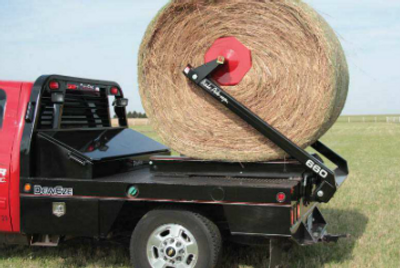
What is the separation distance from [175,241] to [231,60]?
1.59 meters

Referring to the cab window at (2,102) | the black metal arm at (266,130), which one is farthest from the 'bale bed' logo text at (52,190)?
the black metal arm at (266,130)

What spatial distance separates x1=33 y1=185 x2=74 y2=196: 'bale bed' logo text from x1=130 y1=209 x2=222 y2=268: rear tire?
666mm

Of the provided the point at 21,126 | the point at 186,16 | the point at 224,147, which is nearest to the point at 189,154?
the point at 224,147

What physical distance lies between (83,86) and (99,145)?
2.86 feet

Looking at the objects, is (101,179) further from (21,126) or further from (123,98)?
(123,98)

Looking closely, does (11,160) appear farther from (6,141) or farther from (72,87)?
(72,87)

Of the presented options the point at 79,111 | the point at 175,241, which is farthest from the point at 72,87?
the point at 175,241

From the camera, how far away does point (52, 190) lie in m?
4.72

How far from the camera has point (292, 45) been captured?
14.8 feet

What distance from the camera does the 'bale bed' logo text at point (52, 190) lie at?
184 inches

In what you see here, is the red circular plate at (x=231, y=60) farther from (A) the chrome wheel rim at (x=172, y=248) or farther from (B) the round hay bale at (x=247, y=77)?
(A) the chrome wheel rim at (x=172, y=248)

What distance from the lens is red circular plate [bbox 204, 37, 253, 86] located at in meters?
4.66

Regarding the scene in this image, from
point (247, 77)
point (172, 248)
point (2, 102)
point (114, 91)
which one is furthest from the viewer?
point (114, 91)

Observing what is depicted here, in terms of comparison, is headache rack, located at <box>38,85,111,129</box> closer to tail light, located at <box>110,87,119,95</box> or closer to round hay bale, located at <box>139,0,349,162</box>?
tail light, located at <box>110,87,119,95</box>
